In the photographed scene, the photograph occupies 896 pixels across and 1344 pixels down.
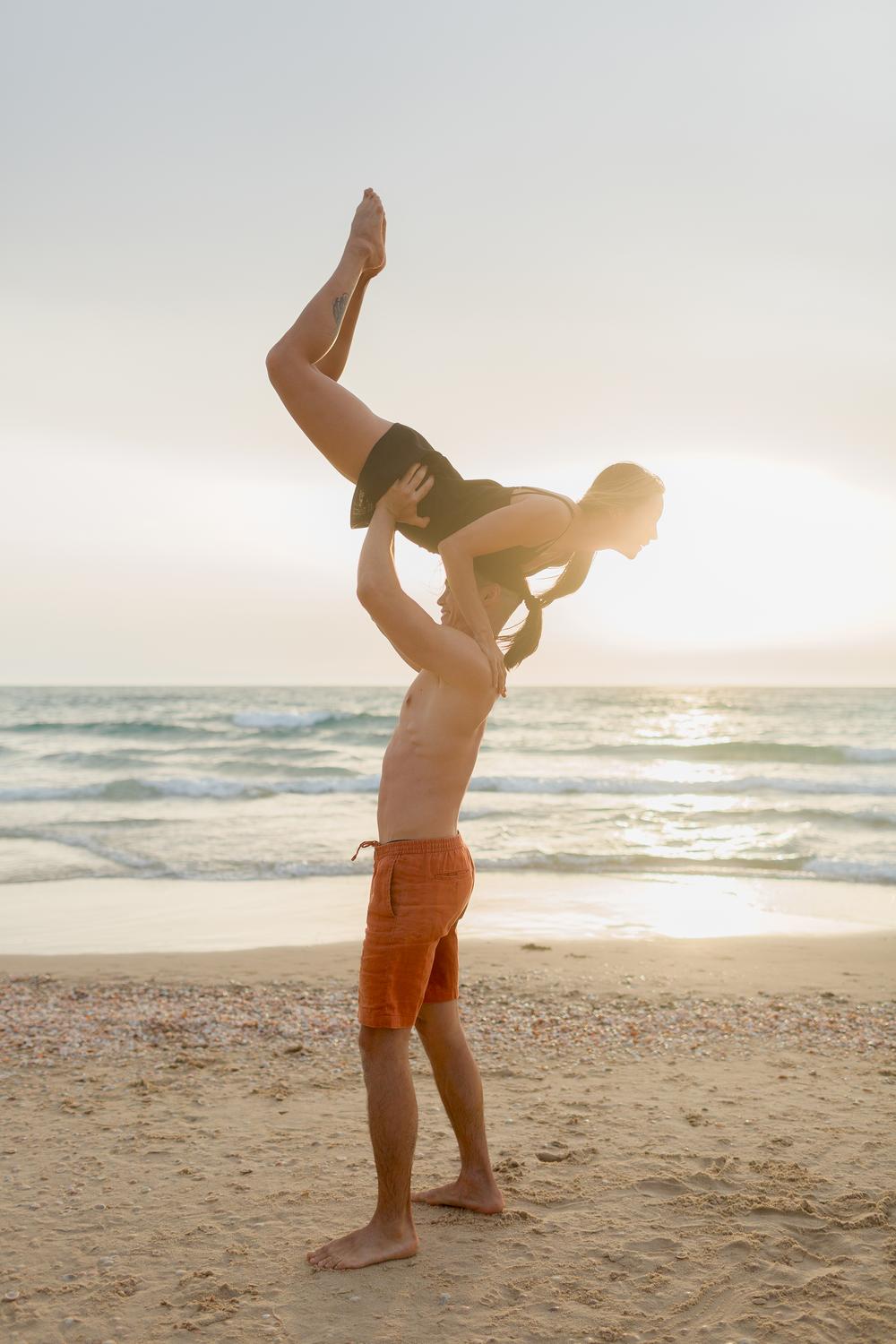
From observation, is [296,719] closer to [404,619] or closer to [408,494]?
[408,494]

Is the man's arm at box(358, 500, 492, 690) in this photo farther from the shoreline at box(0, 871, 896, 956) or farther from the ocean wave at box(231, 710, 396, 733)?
the ocean wave at box(231, 710, 396, 733)

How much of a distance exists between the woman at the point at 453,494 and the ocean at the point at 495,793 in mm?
8720

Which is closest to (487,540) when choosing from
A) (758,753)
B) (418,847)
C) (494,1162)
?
(418,847)

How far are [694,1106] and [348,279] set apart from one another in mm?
3727

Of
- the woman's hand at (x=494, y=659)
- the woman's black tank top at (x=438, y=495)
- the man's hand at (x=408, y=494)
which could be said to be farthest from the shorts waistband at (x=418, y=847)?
the man's hand at (x=408, y=494)

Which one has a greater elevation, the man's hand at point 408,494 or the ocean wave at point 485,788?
the man's hand at point 408,494

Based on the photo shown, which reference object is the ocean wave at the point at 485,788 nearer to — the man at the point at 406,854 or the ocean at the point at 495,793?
the ocean at the point at 495,793

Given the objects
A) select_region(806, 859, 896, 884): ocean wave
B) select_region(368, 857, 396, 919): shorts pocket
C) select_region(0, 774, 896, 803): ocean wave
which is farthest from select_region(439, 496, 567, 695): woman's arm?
select_region(0, 774, 896, 803): ocean wave

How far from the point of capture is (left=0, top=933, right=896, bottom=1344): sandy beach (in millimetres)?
3088

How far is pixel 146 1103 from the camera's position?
4750 millimetres

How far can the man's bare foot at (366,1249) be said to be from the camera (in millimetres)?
3305

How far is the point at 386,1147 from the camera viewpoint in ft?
10.9

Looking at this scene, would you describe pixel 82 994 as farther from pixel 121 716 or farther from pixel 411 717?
pixel 121 716

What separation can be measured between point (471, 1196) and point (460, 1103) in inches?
14.5
